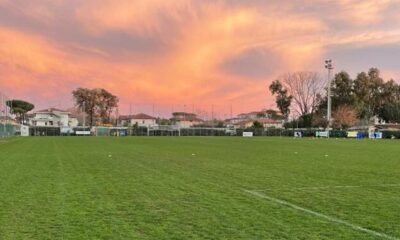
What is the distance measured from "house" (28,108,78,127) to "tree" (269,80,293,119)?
2766 inches

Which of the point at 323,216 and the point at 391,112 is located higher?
the point at 391,112

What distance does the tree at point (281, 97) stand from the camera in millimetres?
121000

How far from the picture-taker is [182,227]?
7.25 m

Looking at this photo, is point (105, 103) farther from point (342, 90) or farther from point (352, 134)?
point (352, 134)

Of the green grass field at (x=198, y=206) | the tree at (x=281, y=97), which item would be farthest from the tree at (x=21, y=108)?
the green grass field at (x=198, y=206)

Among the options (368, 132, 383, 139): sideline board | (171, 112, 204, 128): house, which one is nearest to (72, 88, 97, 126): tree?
(171, 112, 204, 128): house

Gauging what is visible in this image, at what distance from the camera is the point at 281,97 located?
122 metres

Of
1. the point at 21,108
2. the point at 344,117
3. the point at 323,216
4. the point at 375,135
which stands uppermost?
the point at 21,108

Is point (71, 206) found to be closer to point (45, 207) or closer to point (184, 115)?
point (45, 207)

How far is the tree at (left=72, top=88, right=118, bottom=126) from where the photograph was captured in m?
132

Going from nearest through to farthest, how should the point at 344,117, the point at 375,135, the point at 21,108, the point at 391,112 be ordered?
the point at 375,135 → the point at 344,117 → the point at 391,112 → the point at 21,108

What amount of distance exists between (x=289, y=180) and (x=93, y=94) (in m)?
124

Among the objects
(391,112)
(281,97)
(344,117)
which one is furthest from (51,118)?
(391,112)

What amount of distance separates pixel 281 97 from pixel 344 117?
1873cm
